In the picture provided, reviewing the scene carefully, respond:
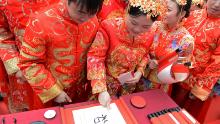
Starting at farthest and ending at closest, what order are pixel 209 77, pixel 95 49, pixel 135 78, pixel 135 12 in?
pixel 209 77 < pixel 135 78 < pixel 95 49 < pixel 135 12

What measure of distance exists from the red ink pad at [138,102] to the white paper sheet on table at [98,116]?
87mm

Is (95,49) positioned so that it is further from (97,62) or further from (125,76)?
(125,76)

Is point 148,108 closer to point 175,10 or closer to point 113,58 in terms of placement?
point 113,58

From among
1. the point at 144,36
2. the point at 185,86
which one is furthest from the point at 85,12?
the point at 185,86

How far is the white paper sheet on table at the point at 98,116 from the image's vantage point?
3.10 ft

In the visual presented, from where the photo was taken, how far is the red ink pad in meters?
1.06

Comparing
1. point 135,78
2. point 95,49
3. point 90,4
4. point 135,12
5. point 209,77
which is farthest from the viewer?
point 209,77

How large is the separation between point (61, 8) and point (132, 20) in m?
0.31

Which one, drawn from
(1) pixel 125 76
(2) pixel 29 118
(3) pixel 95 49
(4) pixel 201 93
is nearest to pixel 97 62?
(3) pixel 95 49

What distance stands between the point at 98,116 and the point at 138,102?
A: 20cm

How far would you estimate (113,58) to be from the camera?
1184 mm

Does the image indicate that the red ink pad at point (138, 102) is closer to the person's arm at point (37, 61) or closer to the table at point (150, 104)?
the table at point (150, 104)

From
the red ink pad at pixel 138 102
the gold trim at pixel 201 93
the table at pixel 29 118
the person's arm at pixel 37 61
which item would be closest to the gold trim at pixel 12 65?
the person's arm at pixel 37 61

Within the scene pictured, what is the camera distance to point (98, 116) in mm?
974
